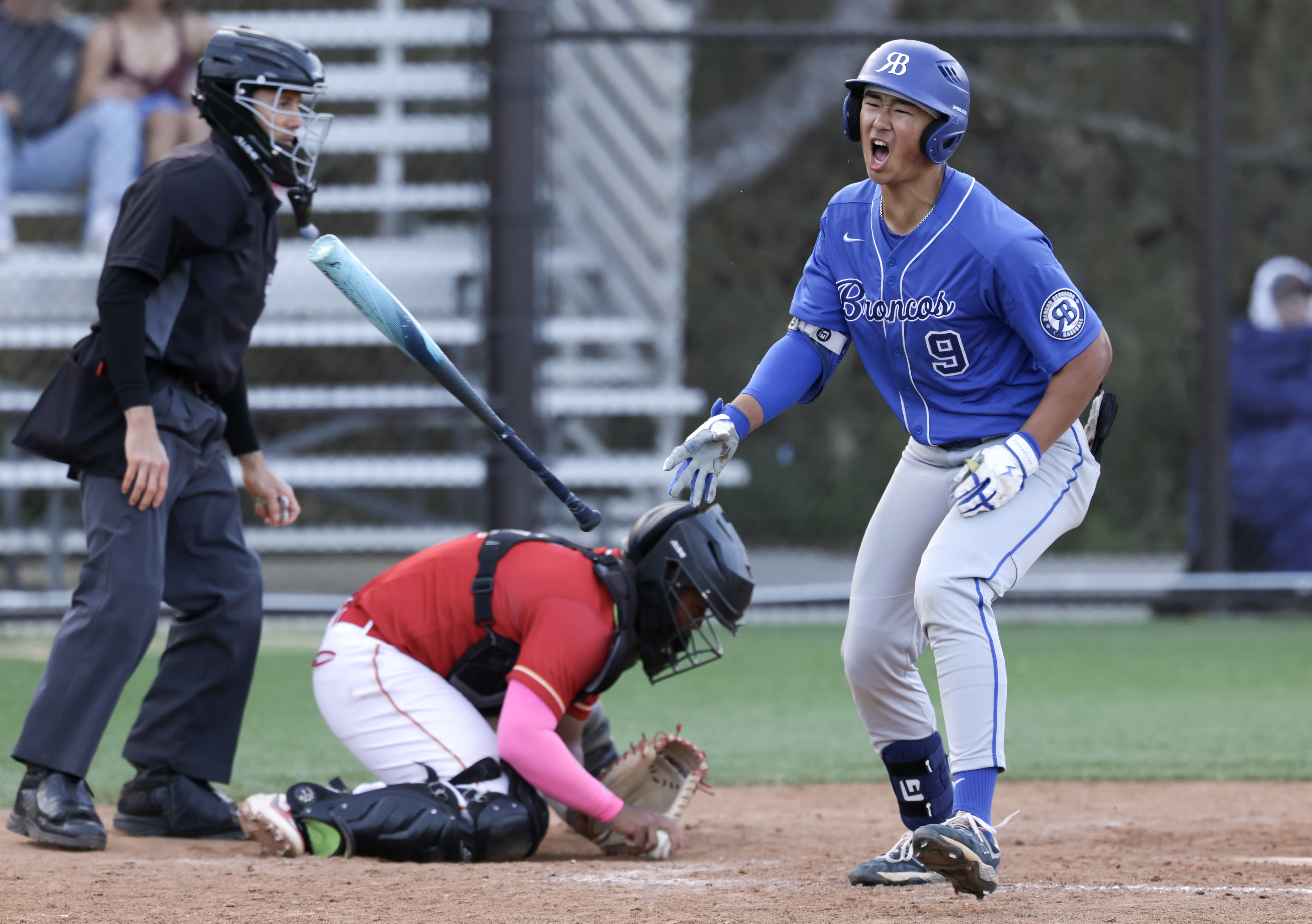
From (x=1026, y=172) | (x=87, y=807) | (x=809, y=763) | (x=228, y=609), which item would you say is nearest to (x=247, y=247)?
(x=228, y=609)

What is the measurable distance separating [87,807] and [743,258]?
1038 centimetres

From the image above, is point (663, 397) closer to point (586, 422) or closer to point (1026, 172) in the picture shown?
point (586, 422)

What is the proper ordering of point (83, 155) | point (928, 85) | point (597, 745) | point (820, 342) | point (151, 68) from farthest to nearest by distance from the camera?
point (83, 155) → point (151, 68) → point (597, 745) → point (820, 342) → point (928, 85)

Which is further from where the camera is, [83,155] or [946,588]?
[83,155]

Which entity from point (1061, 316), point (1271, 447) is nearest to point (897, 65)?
point (1061, 316)

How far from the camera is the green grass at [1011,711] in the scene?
5.43 m

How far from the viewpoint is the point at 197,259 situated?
427 centimetres

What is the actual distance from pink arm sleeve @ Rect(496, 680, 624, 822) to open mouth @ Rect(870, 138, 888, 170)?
1422mm

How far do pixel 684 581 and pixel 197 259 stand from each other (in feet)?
4.92

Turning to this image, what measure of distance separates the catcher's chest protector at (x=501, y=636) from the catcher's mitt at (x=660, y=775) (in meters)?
0.28

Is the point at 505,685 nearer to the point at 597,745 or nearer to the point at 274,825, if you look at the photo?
the point at 597,745

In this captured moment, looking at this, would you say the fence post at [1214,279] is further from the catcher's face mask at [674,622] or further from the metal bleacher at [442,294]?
the catcher's face mask at [674,622]

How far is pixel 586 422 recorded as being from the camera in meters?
11.2

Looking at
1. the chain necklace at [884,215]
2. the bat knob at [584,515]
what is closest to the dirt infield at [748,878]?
the bat knob at [584,515]
